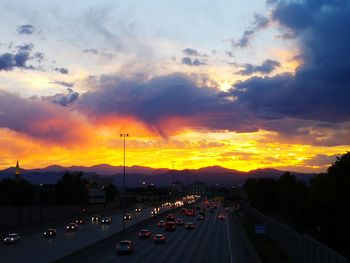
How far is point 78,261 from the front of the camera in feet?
130

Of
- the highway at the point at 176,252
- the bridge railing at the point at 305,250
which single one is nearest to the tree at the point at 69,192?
the highway at the point at 176,252

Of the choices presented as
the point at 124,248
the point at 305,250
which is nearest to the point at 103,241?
→ the point at 124,248

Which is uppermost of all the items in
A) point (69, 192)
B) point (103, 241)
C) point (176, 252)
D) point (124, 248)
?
point (69, 192)

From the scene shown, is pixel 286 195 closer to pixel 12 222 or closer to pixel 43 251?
pixel 12 222

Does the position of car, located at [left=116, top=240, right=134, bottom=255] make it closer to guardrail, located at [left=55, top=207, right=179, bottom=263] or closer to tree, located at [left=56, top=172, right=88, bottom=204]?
guardrail, located at [left=55, top=207, right=179, bottom=263]

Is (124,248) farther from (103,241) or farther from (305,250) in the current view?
(305,250)

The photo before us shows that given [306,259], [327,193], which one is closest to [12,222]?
[327,193]

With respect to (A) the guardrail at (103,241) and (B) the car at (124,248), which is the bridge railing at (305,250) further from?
(A) the guardrail at (103,241)

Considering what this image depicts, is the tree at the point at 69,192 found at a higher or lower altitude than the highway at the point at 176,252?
higher

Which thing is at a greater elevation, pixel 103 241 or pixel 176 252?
pixel 103 241

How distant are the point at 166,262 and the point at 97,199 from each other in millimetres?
67908

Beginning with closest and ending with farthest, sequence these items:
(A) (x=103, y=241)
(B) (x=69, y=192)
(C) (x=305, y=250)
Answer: (C) (x=305, y=250)
(A) (x=103, y=241)
(B) (x=69, y=192)

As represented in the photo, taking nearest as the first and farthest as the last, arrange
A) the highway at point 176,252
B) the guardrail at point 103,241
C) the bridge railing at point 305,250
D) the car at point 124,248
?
the bridge railing at point 305,250, the guardrail at point 103,241, the highway at point 176,252, the car at point 124,248

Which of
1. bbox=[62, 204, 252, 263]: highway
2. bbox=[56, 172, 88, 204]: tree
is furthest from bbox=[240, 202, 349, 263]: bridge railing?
bbox=[56, 172, 88, 204]: tree
